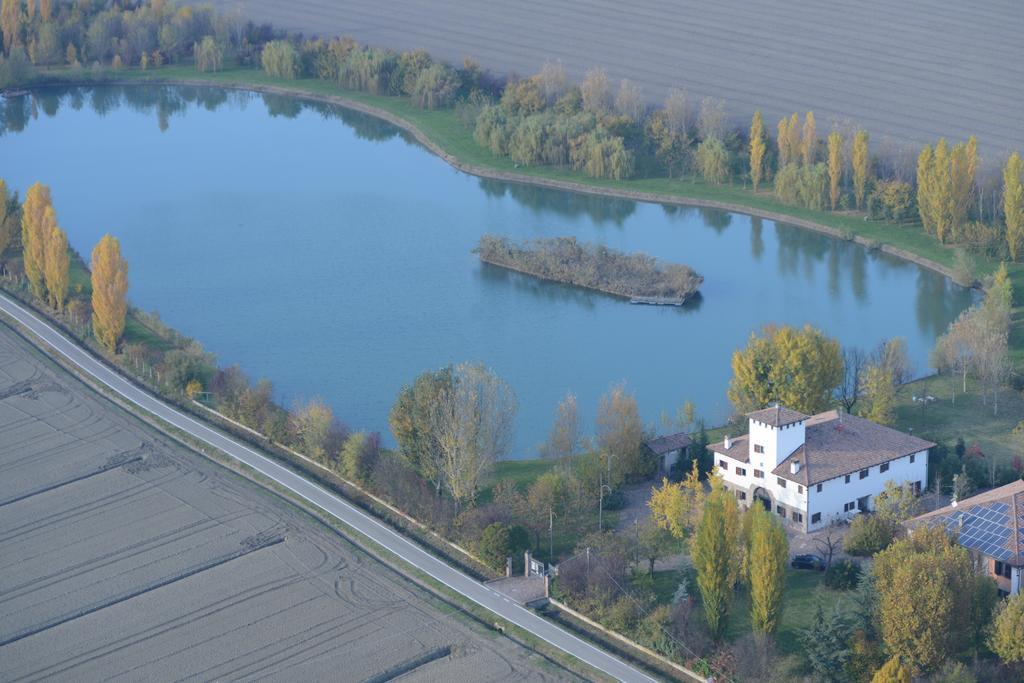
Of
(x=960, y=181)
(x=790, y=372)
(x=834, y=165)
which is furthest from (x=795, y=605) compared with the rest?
(x=834, y=165)

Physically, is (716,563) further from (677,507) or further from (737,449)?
(737,449)

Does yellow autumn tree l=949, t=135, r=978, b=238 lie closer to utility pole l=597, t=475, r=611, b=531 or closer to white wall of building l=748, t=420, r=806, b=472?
white wall of building l=748, t=420, r=806, b=472

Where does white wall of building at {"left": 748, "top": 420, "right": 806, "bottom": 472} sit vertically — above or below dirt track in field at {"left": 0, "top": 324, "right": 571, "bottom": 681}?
above

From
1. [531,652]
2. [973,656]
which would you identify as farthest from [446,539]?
[973,656]

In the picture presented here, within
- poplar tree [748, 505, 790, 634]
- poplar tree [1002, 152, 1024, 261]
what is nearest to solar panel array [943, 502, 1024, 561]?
poplar tree [748, 505, 790, 634]

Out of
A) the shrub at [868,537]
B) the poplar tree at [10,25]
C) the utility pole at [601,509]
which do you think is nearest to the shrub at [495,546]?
the utility pole at [601,509]

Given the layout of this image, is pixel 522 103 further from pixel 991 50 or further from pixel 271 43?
pixel 991 50
